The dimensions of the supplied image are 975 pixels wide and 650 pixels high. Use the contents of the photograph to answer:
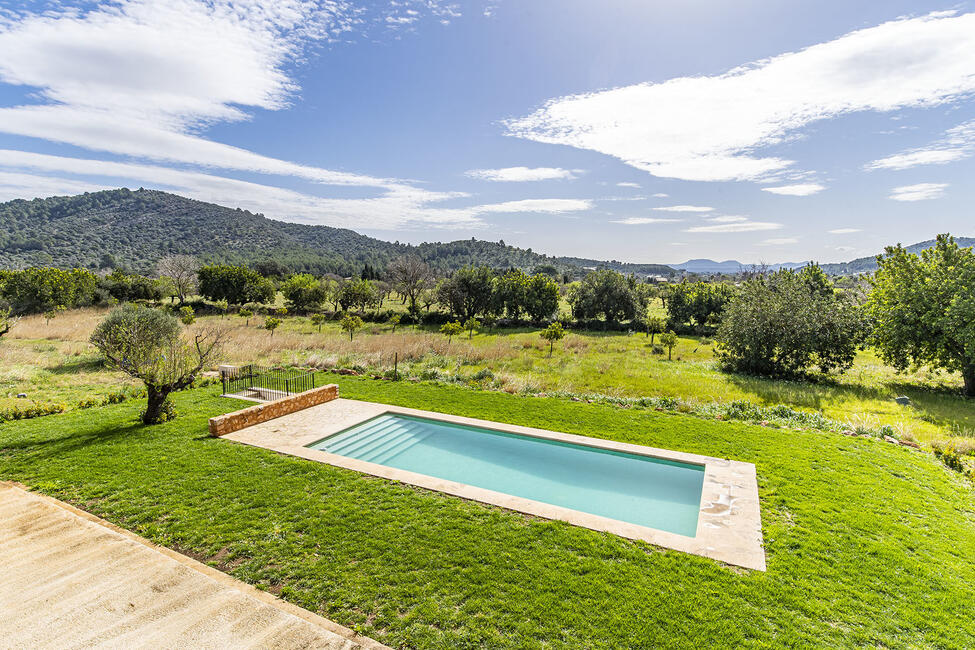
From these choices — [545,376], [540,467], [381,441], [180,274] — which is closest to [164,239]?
[180,274]

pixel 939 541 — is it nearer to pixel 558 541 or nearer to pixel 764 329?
pixel 558 541

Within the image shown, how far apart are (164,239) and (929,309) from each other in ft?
492

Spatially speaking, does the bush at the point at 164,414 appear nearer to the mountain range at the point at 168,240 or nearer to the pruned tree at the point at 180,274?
the pruned tree at the point at 180,274

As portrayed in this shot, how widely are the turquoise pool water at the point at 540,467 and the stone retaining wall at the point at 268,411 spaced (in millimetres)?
2278

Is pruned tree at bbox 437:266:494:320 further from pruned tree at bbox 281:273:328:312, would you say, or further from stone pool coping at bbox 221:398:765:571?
stone pool coping at bbox 221:398:765:571

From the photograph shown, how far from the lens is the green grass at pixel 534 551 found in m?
4.21

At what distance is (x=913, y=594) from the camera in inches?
187

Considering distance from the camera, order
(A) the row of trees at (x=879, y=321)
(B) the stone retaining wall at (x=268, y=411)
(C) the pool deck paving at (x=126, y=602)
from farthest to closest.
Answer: (A) the row of trees at (x=879, y=321)
(B) the stone retaining wall at (x=268, y=411)
(C) the pool deck paving at (x=126, y=602)

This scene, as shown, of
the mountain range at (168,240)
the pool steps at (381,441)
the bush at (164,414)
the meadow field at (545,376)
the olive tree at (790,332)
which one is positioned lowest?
the pool steps at (381,441)

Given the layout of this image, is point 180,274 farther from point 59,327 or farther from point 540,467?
point 540,467

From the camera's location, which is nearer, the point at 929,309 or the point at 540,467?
the point at 540,467

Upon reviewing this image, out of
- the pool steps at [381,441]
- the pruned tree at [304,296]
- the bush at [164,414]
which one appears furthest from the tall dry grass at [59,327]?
the pool steps at [381,441]

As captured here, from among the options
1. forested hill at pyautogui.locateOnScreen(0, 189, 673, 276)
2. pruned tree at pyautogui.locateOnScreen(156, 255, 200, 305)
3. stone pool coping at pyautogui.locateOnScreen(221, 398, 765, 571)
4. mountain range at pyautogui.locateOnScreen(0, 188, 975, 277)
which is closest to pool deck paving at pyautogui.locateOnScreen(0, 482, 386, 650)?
stone pool coping at pyautogui.locateOnScreen(221, 398, 765, 571)

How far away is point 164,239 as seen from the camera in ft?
382
